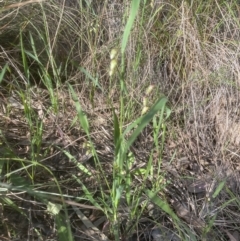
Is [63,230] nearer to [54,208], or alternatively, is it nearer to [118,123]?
[54,208]

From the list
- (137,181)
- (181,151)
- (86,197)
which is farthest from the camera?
(181,151)

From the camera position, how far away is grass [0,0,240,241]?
4.72 feet

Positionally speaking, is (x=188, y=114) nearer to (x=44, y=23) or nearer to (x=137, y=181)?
(x=137, y=181)

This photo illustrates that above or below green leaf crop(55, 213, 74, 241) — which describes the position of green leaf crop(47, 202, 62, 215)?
above

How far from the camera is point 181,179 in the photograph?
1.65 metres

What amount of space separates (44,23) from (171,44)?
0.45 meters

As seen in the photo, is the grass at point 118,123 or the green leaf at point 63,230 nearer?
the green leaf at point 63,230

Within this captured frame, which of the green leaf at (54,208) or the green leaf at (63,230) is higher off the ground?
the green leaf at (54,208)

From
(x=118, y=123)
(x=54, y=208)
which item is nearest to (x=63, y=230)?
(x=54, y=208)

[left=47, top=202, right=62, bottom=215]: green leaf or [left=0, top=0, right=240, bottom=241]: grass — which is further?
[left=0, top=0, right=240, bottom=241]: grass

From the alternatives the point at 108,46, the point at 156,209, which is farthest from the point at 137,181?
the point at 108,46

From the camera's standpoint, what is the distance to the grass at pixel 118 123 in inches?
56.6

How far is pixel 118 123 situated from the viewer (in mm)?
1312

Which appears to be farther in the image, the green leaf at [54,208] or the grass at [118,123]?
the grass at [118,123]
